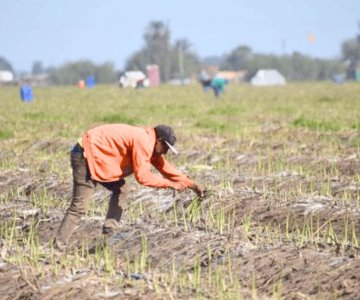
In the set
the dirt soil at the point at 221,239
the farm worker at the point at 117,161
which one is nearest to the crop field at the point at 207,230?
the dirt soil at the point at 221,239

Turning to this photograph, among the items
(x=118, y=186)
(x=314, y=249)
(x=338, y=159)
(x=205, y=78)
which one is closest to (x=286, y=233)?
(x=314, y=249)

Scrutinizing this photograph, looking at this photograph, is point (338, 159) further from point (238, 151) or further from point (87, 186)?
point (87, 186)

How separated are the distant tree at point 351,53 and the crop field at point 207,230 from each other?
82.8 m

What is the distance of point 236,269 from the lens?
591 cm

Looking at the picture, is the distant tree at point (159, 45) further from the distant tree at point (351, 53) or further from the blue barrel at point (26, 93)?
the blue barrel at point (26, 93)

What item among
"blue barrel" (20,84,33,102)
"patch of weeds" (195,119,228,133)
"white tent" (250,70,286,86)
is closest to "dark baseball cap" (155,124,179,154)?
"patch of weeds" (195,119,228,133)

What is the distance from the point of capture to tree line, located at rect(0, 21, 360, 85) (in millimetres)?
100250

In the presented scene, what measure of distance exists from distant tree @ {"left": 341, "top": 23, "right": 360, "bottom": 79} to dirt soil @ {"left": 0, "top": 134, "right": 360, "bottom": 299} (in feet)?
282

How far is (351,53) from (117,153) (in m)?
96.7

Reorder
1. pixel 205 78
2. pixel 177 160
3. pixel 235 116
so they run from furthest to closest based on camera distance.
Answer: pixel 205 78
pixel 235 116
pixel 177 160

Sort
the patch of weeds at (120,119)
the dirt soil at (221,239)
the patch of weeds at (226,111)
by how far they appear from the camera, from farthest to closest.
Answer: the patch of weeds at (226,111)
the patch of weeds at (120,119)
the dirt soil at (221,239)

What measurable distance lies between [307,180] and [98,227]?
123 inches

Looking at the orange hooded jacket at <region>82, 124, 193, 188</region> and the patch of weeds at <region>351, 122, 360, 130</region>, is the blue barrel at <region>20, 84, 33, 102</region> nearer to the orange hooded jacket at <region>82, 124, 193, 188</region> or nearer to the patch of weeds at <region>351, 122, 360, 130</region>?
the patch of weeds at <region>351, 122, 360, 130</region>

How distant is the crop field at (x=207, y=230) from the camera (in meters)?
5.48
